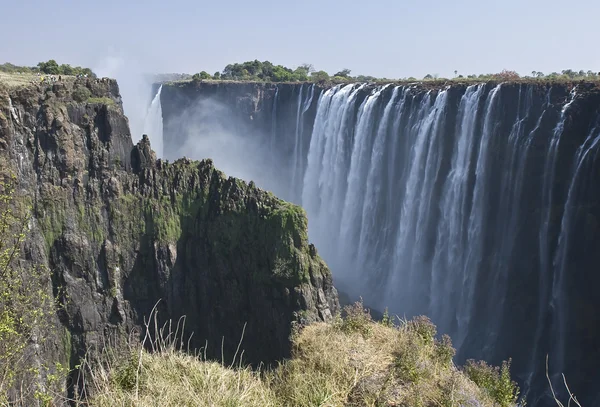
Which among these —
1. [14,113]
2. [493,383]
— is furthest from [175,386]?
[14,113]

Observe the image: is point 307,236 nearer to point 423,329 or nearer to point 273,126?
point 423,329

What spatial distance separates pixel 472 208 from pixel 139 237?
61.7 ft

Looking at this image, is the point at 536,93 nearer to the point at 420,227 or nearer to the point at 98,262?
the point at 420,227

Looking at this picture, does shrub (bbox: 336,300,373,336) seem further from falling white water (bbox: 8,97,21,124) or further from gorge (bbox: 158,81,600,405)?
falling white water (bbox: 8,97,21,124)

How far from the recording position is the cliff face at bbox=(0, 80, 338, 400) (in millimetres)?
23938

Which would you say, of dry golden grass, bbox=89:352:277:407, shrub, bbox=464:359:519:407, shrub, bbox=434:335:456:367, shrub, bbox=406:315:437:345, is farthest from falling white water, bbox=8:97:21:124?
shrub, bbox=464:359:519:407

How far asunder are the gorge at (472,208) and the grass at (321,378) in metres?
16.6

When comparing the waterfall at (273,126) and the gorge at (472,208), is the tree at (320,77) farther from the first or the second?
the gorge at (472,208)

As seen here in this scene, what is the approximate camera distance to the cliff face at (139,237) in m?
23.9

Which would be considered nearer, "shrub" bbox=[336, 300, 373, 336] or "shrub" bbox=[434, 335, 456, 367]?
"shrub" bbox=[434, 335, 456, 367]

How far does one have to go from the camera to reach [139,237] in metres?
27.4

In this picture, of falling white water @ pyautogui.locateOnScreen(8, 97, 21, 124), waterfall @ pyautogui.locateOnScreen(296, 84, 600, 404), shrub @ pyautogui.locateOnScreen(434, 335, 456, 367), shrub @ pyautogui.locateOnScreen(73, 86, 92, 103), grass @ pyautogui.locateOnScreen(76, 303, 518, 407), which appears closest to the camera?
grass @ pyautogui.locateOnScreen(76, 303, 518, 407)

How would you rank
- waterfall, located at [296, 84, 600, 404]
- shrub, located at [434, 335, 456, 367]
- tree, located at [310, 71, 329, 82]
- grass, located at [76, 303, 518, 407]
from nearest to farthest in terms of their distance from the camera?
grass, located at [76, 303, 518, 407] → shrub, located at [434, 335, 456, 367] → waterfall, located at [296, 84, 600, 404] → tree, located at [310, 71, 329, 82]

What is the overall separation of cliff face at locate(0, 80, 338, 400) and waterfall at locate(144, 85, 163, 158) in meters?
32.0
